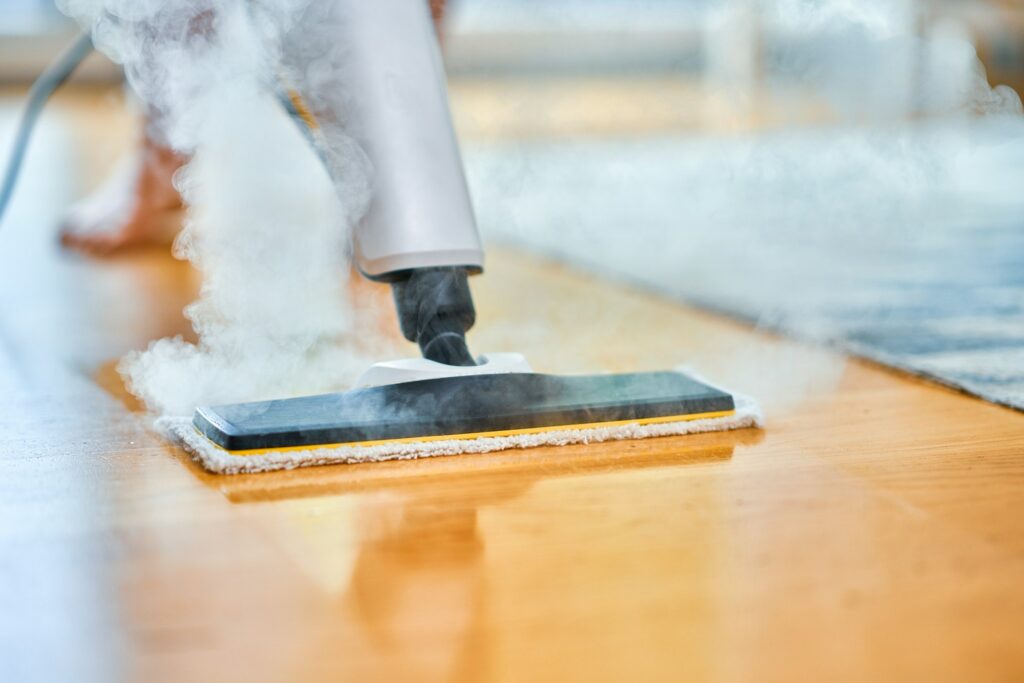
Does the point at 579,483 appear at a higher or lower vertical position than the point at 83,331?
lower

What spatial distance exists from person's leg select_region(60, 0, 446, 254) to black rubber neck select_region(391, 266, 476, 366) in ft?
3.21

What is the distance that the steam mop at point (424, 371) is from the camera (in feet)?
1.99

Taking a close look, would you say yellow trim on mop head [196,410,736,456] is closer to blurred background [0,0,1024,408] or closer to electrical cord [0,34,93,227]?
blurred background [0,0,1024,408]

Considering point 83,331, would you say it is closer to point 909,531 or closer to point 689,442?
point 689,442

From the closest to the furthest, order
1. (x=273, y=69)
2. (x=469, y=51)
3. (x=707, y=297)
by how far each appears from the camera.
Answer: (x=273, y=69)
(x=707, y=297)
(x=469, y=51)

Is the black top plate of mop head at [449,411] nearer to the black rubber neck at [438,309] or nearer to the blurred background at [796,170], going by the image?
the black rubber neck at [438,309]

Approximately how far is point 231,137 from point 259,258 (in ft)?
0.40

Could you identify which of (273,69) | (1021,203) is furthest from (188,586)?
(1021,203)

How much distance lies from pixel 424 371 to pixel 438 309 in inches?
1.6

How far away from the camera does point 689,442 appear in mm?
628

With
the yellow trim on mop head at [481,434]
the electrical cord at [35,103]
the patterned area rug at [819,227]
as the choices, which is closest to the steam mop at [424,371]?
the yellow trim on mop head at [481,434]

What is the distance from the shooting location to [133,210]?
5.32 ft

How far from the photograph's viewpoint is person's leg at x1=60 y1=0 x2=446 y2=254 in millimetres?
1575

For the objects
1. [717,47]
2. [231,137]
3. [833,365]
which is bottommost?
[833,365]
